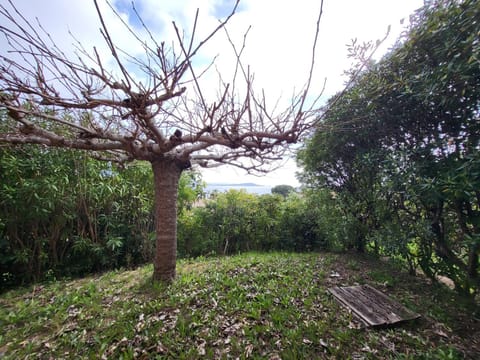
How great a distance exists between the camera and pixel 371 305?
1.87 metres

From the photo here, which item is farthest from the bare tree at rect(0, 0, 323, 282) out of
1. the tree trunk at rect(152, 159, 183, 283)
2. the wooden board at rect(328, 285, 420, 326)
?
the wooden board at rect(328, 285, 420, 326)

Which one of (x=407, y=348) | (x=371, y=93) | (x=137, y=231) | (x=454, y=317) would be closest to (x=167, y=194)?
(x=137, y=231)

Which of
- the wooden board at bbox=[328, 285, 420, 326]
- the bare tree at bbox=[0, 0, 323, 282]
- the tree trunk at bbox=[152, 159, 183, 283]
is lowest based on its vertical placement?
the wooden board at bbox=[328, 285, 420, 326]

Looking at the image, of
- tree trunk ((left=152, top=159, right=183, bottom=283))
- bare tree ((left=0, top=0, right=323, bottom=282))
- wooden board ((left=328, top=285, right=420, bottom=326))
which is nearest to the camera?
bare tree ((left=0, top=0, right=323, bottom=282))

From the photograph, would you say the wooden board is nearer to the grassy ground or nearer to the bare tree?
the grassy ground

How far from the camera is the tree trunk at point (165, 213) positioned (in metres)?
2.17

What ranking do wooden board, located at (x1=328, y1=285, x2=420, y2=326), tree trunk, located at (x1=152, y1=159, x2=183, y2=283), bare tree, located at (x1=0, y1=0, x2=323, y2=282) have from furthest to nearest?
tree trunk, located at (x1=152, y1=159, x2=183, y2=283) < wooden board, located at (x1=328, y1=285, x2=420, y2=326) < bare tree, located at (x1=0, y1=0, x2=323, y2=282)

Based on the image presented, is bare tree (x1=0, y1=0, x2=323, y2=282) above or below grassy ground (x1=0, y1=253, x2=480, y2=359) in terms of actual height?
above

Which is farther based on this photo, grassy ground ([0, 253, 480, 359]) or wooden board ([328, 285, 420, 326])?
wooden board ([328, 285, 420, 326])

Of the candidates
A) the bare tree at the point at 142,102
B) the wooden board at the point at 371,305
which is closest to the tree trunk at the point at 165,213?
the bare tree at the point at 142,102

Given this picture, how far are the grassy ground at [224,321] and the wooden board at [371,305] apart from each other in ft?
0.26

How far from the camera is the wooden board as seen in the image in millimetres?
1669

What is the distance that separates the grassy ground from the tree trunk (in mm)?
232

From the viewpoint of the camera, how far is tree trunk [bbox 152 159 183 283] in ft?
7.13
